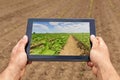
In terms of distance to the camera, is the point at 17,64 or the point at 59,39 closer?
the point at 17,64

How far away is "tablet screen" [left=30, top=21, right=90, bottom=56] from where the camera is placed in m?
3.31

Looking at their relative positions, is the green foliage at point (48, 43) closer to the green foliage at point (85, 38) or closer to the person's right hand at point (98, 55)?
the green foliage at point (85, 38)

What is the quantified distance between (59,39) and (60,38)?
0.7 inches

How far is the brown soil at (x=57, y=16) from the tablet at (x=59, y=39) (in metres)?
5.59

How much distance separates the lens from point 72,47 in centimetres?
342

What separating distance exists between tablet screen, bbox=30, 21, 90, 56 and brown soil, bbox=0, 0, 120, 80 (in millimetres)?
5586

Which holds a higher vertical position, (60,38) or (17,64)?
(60,38)

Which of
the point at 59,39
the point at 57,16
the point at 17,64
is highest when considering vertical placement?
the point at 59,39

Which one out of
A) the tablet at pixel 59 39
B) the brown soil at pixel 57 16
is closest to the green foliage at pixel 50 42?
the tablet at pixel 59 39

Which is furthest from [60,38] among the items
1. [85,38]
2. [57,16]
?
[57,16]

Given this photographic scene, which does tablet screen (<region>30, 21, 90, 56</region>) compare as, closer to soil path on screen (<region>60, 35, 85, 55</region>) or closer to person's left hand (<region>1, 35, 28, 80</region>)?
soil path on screen (<region>60, 35, 85, 55</region>)

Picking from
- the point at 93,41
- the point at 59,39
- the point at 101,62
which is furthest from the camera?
the point at 59,39

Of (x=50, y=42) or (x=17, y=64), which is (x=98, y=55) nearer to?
(x=50, y=42)

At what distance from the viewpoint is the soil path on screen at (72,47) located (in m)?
3.30
